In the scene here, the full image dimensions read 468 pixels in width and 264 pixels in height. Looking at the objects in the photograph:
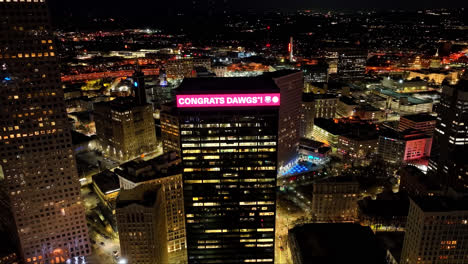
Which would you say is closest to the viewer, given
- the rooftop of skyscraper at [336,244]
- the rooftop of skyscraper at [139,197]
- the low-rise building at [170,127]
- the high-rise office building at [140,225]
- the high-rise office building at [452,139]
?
the high-rise office building at [140,225]

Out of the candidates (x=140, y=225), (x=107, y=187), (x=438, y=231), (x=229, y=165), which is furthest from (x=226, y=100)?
(x=107, y=187)

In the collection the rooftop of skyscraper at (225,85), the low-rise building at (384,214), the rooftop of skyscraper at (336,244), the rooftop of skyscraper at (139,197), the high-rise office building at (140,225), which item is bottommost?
the low-rise building at (384,214)

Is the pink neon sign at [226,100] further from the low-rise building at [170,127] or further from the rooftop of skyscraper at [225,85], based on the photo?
the low-rise building at [170,127]

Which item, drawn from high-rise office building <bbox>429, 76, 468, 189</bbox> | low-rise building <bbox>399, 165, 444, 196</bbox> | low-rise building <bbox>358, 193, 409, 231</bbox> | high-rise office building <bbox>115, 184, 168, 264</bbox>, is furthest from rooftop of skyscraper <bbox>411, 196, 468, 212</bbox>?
high-rise office building <bbox>115, 184, 168, 264</bbox>

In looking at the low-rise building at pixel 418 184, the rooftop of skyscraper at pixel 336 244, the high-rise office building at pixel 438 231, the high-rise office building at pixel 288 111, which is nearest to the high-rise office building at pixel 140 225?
the rooftop of skyscraper at pixel 336 244

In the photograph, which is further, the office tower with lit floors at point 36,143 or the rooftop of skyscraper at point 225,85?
the office tower with lit floors at point 36,143

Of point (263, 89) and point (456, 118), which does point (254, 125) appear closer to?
point (263, 89)

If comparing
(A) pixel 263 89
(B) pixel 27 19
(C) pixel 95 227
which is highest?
(B) pixel 27 19

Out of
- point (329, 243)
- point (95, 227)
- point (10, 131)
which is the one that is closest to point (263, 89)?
point (329, 243)
